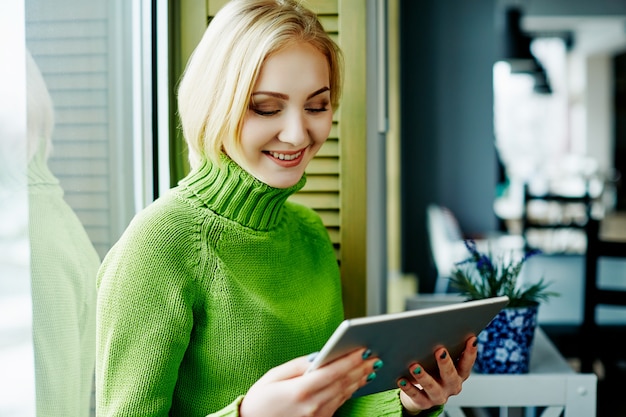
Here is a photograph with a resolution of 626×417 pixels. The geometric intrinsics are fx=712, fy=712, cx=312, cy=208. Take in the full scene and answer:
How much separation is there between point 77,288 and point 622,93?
11494 millimetres

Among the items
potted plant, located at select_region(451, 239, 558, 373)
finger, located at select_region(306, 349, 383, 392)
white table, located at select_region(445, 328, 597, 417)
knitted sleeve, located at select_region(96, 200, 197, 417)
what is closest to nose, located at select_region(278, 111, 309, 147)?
knitted sleeve, located at select_region(96, 200, 197, 417)

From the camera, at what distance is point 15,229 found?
2.90 feet

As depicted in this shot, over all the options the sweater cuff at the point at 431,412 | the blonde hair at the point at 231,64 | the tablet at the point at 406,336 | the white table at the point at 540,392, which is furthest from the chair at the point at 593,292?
the blonde hair at the point at 231,64

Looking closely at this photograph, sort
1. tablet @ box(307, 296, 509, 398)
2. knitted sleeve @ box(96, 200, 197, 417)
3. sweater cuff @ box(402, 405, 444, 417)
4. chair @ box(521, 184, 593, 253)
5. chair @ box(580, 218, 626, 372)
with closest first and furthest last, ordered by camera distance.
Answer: tablet @ box(307, 296, 509, 398)
knitted sleeve @ box(96, 200, 197, 417)
sweater cuff @ box(402, 405, 444, 417)
chair @ box(580, 218, 626, 372)
chair @ box(521, 184, 593, 253)

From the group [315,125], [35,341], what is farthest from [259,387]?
[315,125]

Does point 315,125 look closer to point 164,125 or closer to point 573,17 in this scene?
point 164,125

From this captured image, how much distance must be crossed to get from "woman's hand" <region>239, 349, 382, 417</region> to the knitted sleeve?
0.13 m

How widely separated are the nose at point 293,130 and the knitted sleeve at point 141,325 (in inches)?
9.0

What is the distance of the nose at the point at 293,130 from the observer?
3.44 feet

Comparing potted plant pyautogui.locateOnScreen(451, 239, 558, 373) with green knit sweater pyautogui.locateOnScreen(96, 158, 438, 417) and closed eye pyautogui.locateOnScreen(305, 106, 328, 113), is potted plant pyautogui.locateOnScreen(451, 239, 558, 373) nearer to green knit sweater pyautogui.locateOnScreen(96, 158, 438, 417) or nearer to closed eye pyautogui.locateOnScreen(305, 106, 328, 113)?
green knit sweater pyautogui.locateOnScreen(96, 158, 438, 417)

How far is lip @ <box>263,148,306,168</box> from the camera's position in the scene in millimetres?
1079

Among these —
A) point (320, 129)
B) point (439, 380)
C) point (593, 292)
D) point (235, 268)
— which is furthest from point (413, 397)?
point (593, 292)

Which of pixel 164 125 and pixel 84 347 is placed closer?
pixel 84 347

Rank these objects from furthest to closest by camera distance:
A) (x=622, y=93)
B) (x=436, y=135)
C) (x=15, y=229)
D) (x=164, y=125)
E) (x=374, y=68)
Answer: (x=622, y=93)
(x=436, y=135)
(x=374, y=68)
(x=164, y=125)
(x=15, y=229)
